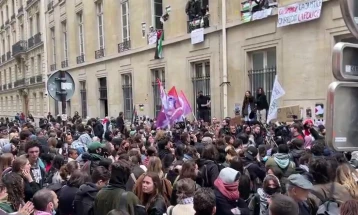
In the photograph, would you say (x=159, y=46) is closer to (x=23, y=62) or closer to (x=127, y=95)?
(x=127, y=95)

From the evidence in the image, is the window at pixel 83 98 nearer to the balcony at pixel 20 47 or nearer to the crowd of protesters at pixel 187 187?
the balcony at pixel 20 47

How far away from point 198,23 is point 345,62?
13.1 meters

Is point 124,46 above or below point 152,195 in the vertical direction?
above

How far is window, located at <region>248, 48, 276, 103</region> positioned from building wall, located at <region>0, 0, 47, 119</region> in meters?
22.5

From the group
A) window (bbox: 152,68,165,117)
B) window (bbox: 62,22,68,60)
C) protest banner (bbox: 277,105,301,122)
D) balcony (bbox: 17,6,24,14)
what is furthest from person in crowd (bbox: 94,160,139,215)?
balcony (bbox: 17,6,24,14)

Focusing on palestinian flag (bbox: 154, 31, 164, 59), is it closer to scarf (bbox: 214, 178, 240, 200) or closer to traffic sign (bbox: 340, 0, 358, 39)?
scarf (bbox: 214, 178, 240, 200)

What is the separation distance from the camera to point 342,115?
2.20 metres

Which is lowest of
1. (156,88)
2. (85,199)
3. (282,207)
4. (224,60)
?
(85,199)

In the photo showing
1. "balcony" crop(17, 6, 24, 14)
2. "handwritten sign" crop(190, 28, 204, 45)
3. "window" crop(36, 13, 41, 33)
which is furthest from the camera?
"balcony" crop(17, 6, 24, 14)

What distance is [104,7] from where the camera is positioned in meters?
21.8

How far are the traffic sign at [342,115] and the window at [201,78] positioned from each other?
497 inches

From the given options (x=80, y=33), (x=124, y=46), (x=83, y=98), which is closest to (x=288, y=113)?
(x=124, y=46)

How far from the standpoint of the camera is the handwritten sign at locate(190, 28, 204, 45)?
14586 mm

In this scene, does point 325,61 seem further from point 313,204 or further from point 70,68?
point 70,68
